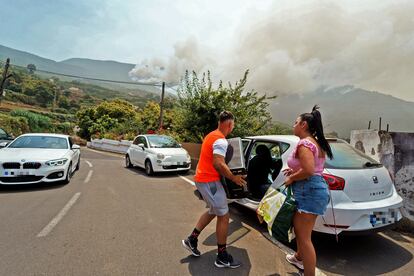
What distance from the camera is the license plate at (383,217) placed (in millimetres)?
3170

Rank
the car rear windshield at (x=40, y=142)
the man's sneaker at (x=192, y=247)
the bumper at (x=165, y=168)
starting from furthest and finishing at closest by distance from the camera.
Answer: the bumper at (x=165, y=168)
the car rear windshield at (x=40, y=142)
the man's sneaker at (x=192, y=247)

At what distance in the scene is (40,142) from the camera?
7797 millimetres

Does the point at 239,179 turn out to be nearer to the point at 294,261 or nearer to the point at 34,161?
the point at 294,261

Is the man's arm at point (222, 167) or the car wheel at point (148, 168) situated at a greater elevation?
the man's arm at point (222, 167)

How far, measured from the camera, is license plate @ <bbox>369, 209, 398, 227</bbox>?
3.17m

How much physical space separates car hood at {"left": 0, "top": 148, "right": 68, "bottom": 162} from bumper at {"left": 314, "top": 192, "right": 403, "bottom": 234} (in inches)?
261

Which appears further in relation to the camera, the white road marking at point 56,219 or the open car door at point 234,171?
the white road marking at point 56,219

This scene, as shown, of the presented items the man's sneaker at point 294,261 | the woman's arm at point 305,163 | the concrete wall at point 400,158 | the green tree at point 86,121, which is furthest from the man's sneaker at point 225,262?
the green tree at point 86,121

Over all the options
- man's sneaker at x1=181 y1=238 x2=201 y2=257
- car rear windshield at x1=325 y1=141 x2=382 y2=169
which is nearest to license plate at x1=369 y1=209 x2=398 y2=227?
car rear windshield at x1=325 y1=141 x2=382 y2=169

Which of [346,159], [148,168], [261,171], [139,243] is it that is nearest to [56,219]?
[139,243]

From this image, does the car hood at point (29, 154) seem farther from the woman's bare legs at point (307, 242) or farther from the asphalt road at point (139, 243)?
the woman's bare legs at point (307, 242)

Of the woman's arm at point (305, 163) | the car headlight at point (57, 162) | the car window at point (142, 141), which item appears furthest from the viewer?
the car window at point (142, 141)

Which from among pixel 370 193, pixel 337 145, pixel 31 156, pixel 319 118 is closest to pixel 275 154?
pixel 337 145

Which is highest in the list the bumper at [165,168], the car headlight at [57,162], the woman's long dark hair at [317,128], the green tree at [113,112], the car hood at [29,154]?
the green tree at [113,112]
